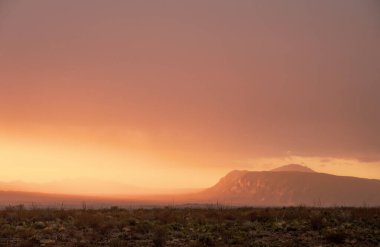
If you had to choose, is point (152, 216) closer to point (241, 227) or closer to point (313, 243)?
point (241, 227)

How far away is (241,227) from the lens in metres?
23.4

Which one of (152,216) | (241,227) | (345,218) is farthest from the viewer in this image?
(152,216)

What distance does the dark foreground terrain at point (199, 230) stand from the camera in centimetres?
2022

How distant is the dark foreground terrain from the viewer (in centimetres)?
2022

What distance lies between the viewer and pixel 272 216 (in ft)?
87.7

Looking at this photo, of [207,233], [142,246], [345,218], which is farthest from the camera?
[345,218]

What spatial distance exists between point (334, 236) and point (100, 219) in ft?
42.1

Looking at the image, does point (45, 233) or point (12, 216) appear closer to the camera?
point (45, 233)

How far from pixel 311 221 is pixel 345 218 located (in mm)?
2932

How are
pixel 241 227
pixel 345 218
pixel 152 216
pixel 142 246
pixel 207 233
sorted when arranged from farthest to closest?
pixel 152 216
pixel 345 218
pixel 241 227
pixel 207 233
pixel 142 246

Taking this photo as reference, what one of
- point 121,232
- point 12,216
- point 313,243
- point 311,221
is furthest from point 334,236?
point 12,216

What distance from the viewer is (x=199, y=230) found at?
22.8m

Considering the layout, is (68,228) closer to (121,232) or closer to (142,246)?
(121,232)

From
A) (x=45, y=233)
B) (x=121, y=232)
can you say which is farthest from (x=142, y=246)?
(x=45, y=233)
